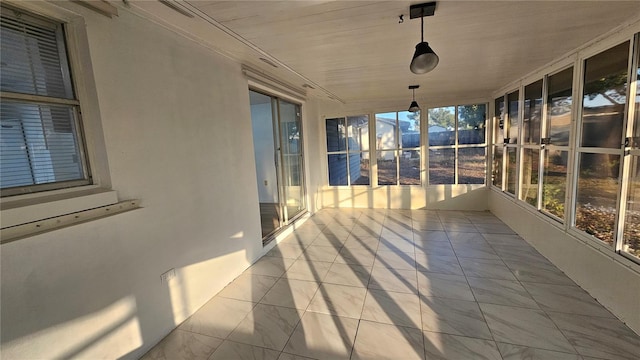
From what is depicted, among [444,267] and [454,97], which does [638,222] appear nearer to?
[444,267]

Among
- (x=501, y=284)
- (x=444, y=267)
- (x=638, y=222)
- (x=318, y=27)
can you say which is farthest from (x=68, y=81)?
(x=638, y=222)

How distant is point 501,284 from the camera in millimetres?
2609

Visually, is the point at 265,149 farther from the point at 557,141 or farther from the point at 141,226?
the point at 557,141

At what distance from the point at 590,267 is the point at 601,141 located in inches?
44.6

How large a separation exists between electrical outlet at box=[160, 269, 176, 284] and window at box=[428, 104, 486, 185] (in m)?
4.85

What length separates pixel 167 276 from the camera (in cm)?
208

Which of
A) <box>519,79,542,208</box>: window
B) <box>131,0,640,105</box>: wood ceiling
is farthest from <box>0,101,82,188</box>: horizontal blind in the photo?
<box>519,79,542,208</box>: window

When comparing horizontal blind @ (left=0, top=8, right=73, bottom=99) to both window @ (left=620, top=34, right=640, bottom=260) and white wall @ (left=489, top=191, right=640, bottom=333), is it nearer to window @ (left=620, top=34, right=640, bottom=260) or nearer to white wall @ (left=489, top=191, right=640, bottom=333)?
window @ (left=620, top=34, right=640, bottom=260)

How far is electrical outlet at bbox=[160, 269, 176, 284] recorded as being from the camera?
2.04 metres

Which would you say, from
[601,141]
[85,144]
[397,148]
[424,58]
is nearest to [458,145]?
[397,148]

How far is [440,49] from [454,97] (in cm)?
293

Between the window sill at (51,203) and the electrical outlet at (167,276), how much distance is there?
71 cm

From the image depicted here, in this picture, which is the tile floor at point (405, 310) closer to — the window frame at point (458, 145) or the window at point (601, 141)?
the window at point (601, 141)

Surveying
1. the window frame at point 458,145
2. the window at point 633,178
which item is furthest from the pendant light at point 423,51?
the window frame at point 458,145
